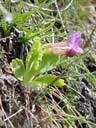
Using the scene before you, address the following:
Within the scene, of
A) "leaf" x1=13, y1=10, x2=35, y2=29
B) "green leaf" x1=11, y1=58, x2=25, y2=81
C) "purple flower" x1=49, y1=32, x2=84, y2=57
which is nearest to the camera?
"purple flower" x1=49, y1=32, x2=84, y2=57

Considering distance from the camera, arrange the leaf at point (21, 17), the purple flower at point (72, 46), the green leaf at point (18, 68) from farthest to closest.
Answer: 1. the leaf at point (21, 17)
2. the green leaf at point (18, 68)
3. the purple flower at point (72, 46)

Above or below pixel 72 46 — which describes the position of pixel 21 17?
above

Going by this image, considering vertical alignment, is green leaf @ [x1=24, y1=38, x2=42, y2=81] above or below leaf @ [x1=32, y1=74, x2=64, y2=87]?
above

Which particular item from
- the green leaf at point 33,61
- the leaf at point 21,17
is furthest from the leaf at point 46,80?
the leaf at point 21,17

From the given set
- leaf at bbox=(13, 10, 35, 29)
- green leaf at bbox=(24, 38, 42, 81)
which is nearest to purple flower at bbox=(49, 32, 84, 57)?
green leaf at bbox=(24, 38, 42, 81)

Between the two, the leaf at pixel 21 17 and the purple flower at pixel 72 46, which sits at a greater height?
the leaf at pixel 21 17

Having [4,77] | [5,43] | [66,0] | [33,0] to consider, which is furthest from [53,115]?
[66,0]

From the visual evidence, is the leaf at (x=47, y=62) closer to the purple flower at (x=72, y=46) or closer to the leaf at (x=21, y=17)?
the purple flower at (x=72, y=46)

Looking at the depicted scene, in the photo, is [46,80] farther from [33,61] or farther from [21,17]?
[21,17]

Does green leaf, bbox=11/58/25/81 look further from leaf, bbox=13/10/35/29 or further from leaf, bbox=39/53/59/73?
leaf, bbox=13/10/35/29

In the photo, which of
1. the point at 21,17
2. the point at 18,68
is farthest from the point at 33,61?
the point at 21,17

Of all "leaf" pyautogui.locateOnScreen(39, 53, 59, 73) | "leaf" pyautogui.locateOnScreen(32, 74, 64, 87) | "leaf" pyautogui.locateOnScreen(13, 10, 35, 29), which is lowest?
"leaf" pyautogui.locateOnScreen(32, 74, 64, 87)
